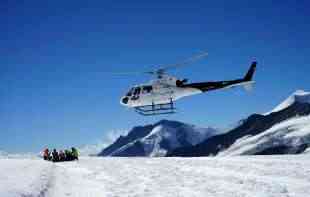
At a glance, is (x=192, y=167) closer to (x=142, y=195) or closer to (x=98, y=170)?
(x=98, y=170)

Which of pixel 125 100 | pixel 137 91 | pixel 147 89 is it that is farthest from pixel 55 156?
pixel 147 89

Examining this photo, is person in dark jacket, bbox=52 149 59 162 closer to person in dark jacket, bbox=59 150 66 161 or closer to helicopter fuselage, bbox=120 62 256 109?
person in dark jacket, bbox=59 150 66 161

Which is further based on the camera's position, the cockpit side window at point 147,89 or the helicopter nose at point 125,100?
the helicopter nose at point 125,100

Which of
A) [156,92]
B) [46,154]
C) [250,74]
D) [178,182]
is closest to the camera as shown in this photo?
[178,182]

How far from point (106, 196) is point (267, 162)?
12.4 m

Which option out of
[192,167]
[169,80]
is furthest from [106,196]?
[169,80]

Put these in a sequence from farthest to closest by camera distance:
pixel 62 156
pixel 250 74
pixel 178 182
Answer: pixel 250 74 → pixel 62 156 → pixel 178 182

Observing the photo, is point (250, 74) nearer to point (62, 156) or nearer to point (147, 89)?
point (147, 89)

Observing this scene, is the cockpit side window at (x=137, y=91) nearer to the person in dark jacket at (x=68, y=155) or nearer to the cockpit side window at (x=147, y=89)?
the cockpit side window at (x=147, y=89)

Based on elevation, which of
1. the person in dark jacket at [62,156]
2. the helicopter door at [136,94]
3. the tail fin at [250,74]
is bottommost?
the person in dark jacket at [62,156]

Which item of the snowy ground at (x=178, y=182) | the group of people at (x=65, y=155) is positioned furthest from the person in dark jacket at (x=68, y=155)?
the snowy ground at (x=178, y=182)

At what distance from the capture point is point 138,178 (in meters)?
23.8

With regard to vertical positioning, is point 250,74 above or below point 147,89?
above

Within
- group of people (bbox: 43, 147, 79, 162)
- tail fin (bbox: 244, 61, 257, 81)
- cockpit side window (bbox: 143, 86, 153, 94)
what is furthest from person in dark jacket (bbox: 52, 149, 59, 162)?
tail fin (bbox: 244, 61, 257, 81)
